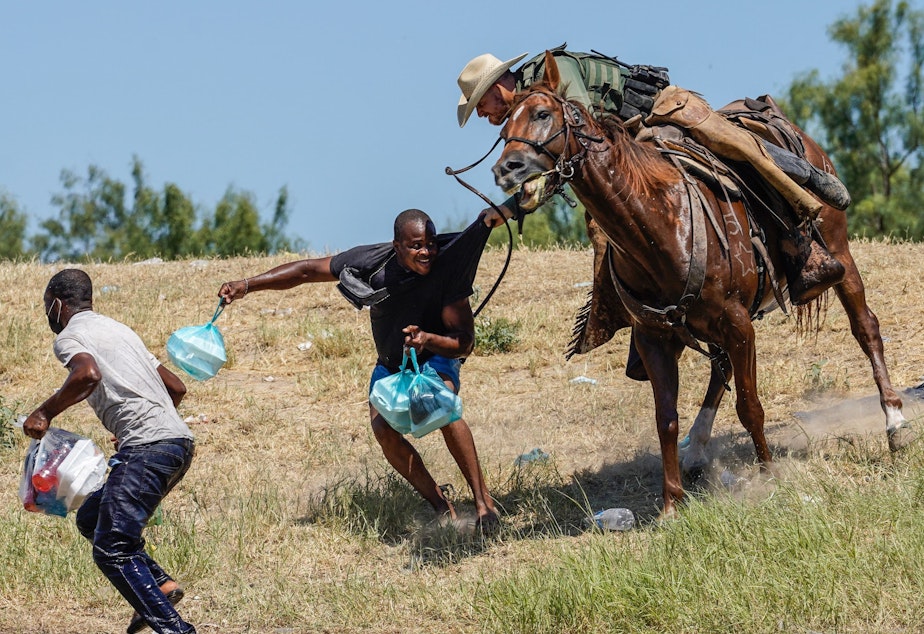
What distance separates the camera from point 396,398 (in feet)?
21.2

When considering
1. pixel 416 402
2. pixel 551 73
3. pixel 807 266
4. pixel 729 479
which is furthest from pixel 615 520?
pixel 551 73

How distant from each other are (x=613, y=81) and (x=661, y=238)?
121cm

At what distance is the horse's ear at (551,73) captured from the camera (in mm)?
6309

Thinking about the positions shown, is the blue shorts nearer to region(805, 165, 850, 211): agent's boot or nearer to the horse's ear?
the horse's ear

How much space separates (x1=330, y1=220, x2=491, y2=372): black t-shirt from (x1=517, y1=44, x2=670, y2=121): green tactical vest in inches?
→ 36.9

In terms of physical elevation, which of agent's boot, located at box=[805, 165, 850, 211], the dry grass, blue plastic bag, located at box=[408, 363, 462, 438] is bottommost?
the dry grass

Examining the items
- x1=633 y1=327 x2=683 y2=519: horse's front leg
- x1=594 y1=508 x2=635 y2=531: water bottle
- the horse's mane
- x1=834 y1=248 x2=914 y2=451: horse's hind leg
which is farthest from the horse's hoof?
the horse's mane

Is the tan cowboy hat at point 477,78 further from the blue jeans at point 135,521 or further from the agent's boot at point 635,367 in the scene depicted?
the blue jeans at point 135,521

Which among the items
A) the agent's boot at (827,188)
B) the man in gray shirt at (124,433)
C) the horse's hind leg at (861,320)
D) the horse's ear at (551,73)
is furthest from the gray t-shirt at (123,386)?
the horse's hind leg at (861,320)

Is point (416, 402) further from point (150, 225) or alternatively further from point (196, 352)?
point (150, 225)

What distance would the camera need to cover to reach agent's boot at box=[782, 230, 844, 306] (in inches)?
293

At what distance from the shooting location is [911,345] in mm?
9641

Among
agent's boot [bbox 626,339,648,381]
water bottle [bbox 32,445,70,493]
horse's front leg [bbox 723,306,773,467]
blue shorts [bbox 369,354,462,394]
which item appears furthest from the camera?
agent's boot [bbox 626,339,648,381]

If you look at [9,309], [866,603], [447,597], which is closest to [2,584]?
[447,597]
